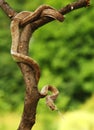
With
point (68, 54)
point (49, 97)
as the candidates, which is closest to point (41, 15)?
point (49, 97)

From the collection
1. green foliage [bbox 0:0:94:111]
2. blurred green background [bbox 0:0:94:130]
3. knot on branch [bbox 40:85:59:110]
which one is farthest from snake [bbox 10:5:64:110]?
green foliage [bbox 0:0:94:111]

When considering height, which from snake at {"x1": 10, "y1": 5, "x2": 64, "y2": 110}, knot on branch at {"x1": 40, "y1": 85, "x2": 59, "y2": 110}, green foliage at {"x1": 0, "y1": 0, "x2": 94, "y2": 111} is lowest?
green foliage at {"x1": 0, "y1": 0, "x2": 94, "y2": 111}

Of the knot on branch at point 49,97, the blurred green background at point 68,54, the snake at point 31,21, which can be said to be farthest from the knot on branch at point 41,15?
the blurred green background at point 68,54

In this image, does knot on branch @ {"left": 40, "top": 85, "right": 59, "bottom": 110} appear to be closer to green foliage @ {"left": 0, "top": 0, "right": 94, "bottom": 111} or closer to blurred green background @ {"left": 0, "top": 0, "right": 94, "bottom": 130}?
blurred green background @ {"left": 0, "top": 0, "right": 94, "bottom": 130}

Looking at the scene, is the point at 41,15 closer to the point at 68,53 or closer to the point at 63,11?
the point at 63,11

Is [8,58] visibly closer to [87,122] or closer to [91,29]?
[91,29]

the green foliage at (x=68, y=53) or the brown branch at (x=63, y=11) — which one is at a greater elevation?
the brown branch at (x=63, y=11)

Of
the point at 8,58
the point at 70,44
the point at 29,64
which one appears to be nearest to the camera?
the point at 29,64

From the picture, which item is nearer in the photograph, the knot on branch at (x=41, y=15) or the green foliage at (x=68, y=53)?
the knot on branch at (x=41, y=15)

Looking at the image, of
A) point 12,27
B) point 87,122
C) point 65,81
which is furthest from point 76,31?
point 12,27

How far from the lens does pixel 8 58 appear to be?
7469 mm

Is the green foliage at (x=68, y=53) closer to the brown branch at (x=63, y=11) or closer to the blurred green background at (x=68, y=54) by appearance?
the blurred green background at (x=68, y=54)

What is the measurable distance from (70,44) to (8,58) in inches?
38.0

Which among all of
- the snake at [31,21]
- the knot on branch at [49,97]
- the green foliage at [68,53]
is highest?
the snake at [31,21]
